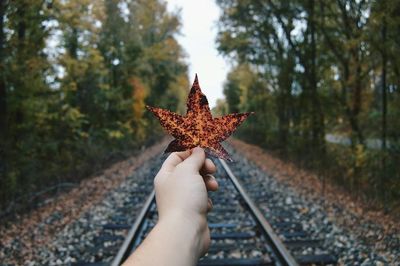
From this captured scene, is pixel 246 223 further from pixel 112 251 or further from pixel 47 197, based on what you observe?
pixel 47 197

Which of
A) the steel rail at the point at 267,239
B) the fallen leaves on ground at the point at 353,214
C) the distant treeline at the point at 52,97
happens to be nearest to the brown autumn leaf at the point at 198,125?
the steel rail at the point at 267,239

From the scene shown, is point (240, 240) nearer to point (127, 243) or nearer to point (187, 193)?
point (127, 243)

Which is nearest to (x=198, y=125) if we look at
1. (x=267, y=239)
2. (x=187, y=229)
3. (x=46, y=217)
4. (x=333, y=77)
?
(x=187, y=229)

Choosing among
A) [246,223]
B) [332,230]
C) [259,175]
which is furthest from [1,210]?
[259,175]

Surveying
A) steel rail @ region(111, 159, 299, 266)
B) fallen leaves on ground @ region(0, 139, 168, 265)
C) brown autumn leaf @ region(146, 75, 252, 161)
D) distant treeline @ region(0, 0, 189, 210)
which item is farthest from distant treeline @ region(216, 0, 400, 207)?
distant treeline @ region(0, 0, 189, 210)

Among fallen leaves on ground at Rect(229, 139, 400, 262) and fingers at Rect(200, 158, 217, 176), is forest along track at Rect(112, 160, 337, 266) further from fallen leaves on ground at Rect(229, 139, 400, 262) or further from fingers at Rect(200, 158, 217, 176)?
fingers at Rect(200, 158, 217, 176)
